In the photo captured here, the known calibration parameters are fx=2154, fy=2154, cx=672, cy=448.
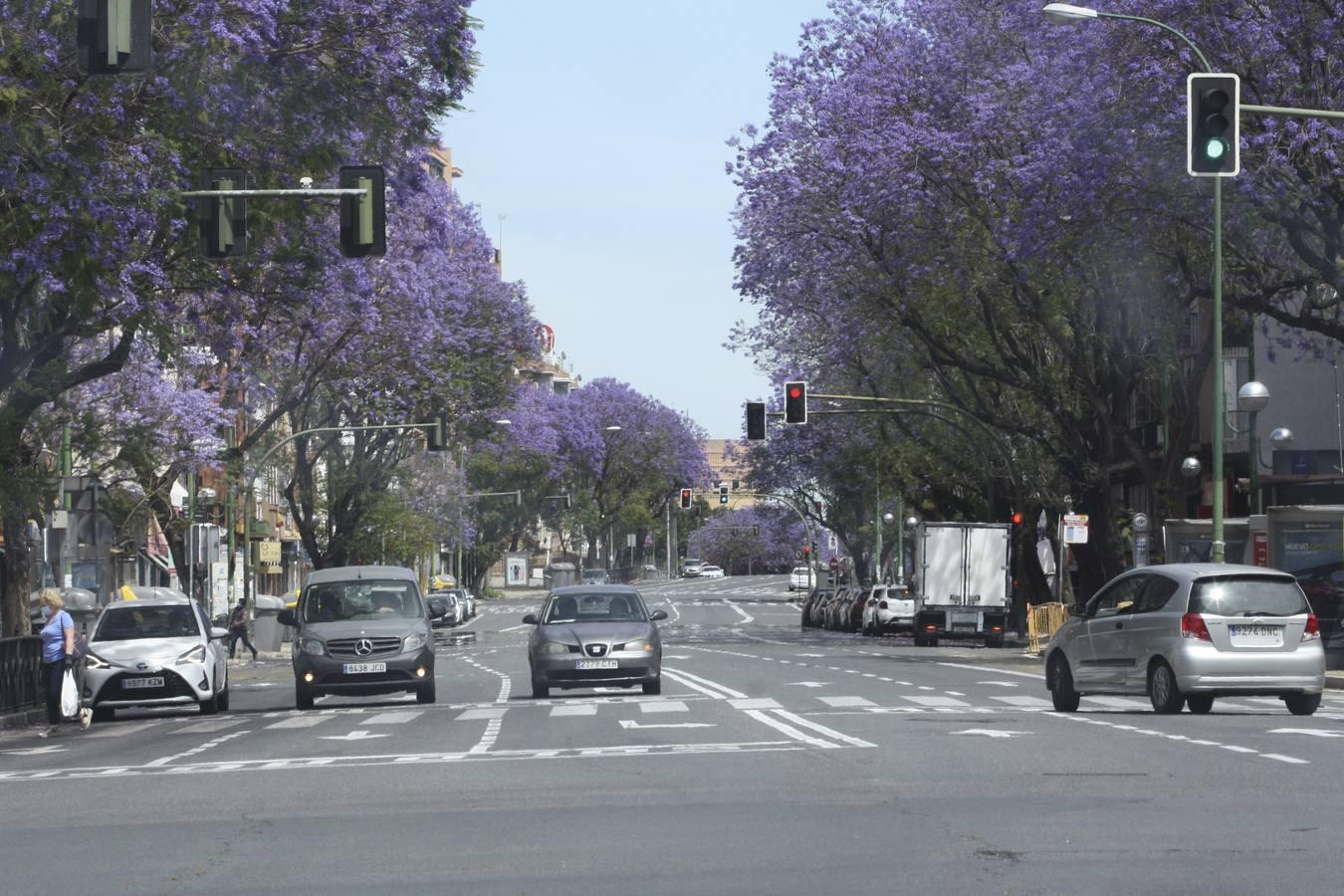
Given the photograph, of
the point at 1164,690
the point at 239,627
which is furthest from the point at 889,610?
the point at 1164,690

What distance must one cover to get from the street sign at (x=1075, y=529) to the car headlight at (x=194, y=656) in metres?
21.6

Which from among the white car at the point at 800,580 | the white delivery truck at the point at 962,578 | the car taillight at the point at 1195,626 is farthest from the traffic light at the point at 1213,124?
the white car at the point at 800,580

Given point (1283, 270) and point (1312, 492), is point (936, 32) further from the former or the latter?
point (1312, 492)

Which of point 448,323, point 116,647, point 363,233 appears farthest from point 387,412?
point 363,233

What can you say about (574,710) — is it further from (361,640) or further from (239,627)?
(239,627)

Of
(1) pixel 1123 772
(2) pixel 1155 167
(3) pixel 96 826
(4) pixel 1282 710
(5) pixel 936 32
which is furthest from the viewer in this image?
(5) pixel 936 32

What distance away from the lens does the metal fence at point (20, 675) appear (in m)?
27.3

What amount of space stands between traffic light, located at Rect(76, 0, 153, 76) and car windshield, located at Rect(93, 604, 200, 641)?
16007mm

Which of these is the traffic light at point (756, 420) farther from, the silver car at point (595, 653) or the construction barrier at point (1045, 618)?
the silver car at point (595, 653)

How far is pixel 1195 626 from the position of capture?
2103 centimetres

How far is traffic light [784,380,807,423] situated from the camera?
45.6m

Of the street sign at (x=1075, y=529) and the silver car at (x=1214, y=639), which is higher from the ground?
Answer: the street sign at (x=1075, y=529)

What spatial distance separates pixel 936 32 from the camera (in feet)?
142

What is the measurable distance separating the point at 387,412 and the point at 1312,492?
22.5 meters
